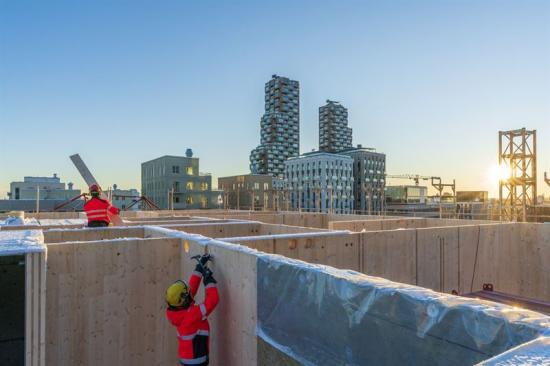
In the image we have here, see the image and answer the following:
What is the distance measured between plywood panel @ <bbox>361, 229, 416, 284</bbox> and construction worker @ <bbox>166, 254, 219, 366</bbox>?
3859 millimetres

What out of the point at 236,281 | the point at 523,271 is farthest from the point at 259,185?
the point at 236,281

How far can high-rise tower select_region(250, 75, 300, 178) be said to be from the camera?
131000mm

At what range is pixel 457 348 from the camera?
9.87 ft

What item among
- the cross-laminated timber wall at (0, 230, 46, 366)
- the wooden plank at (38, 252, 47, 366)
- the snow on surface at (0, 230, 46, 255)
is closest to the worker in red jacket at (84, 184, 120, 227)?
the snow on surface at (0, 230, 46, 255)

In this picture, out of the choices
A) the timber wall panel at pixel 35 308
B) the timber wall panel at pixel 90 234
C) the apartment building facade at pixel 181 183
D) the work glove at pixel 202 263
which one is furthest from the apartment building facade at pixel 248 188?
the timber wall panel at pixel 35 308

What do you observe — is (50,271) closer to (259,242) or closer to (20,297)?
(20,297)

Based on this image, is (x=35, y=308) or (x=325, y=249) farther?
(x=325, y=249)

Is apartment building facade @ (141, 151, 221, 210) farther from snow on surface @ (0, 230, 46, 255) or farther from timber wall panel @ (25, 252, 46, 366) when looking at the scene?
timber wall panel @ (25, 252, 46, 366)

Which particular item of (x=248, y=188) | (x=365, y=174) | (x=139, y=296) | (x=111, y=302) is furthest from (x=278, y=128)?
(x=111, y=302)

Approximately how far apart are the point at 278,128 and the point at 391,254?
126m

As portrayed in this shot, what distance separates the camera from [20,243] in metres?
6.57

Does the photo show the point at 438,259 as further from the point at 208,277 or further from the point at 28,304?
the point at 28,304

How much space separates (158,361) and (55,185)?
3116 inches

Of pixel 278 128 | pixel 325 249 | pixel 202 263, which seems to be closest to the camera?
pixel 202 263
